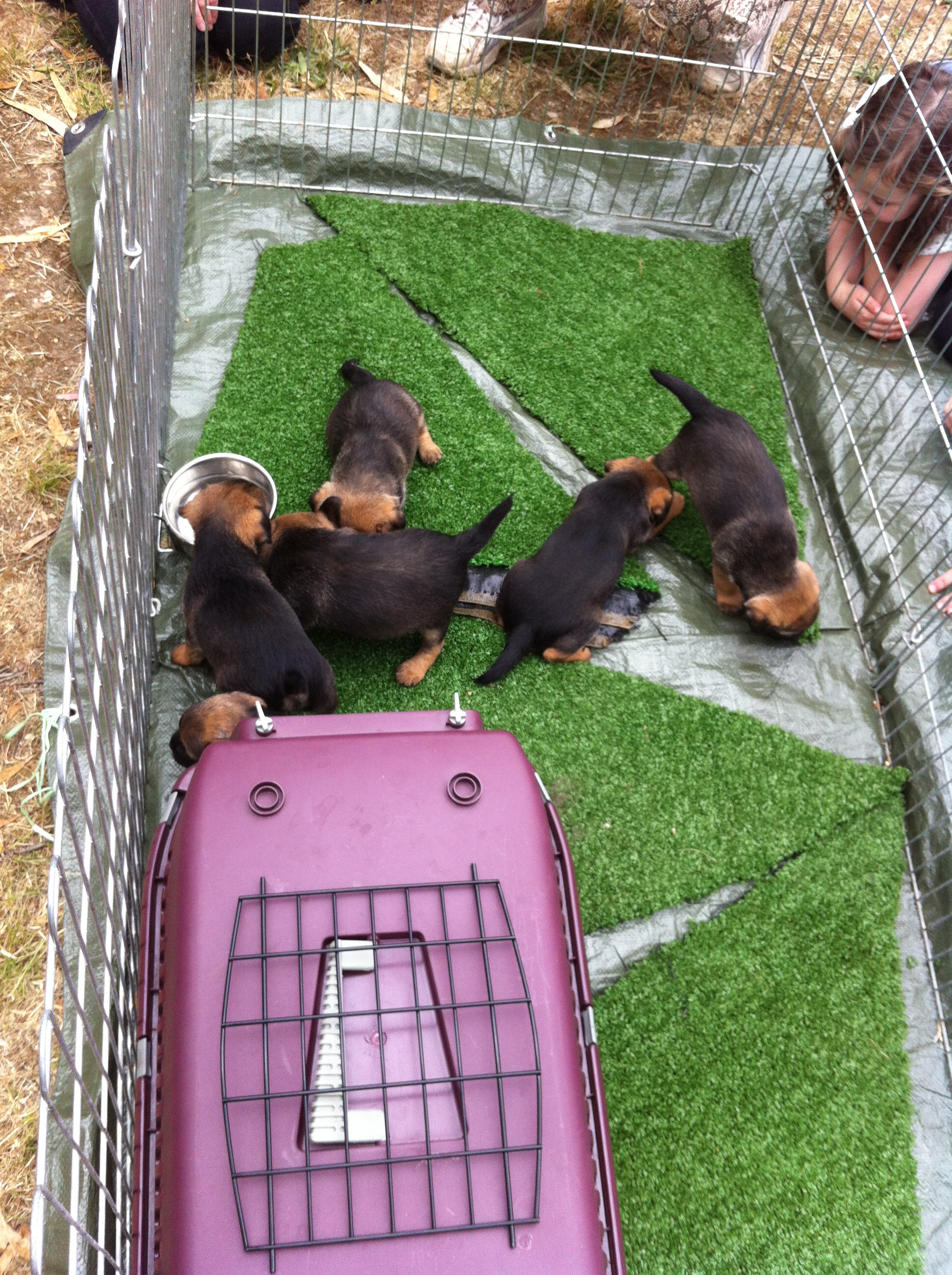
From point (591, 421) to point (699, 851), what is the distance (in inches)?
76.3

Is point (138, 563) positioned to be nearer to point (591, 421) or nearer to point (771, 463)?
point (591, 421)

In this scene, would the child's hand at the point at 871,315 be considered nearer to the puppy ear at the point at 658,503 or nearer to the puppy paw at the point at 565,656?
the puppy ear at the point at 658,503

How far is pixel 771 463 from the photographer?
382cm

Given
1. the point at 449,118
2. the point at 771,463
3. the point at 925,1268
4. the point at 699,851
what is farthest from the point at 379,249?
the point at 925,1268

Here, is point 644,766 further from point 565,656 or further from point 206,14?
point 206,14

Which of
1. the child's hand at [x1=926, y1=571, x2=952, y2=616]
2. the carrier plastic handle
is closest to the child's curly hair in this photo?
the child's hand at [x1=926, y1=571, x2=952, y2=616]

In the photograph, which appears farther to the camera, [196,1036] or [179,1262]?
[196,1036]

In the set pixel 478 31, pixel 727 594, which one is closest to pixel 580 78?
pixel 478 31

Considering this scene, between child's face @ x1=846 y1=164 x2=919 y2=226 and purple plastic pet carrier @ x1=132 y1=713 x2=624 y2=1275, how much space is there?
3.34 meters

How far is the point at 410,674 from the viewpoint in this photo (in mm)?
3381

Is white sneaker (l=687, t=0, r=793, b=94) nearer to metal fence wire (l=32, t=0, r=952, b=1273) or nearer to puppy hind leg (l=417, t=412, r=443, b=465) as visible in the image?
metal fence wire (l=32, t=0, r=952, b=1273)

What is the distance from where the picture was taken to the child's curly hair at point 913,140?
13.2 ft

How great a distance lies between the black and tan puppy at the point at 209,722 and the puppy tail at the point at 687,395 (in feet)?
6.74

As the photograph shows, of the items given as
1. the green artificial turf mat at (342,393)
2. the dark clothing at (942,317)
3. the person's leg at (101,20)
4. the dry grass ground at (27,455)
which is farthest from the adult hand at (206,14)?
the dark clothing at (942,317)
